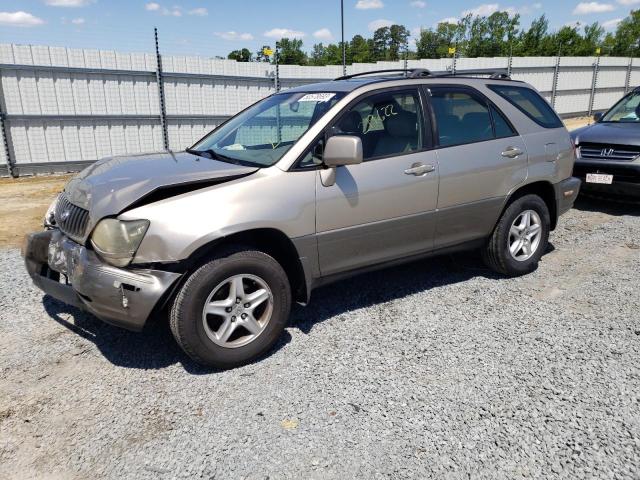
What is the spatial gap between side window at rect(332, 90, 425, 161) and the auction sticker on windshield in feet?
0.77

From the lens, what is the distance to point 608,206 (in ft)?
25.4

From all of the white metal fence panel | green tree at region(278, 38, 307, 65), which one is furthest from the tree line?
the white metal fence panel

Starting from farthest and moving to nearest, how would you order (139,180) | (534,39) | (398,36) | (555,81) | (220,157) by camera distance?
(398,36), (534,39), (555,81), (220,157), (139,180)

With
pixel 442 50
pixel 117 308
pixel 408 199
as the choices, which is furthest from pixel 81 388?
pixel 442 50

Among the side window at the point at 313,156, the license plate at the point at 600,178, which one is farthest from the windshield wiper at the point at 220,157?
the license plate at the point at 600,178

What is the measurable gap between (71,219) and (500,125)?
3.61 metres

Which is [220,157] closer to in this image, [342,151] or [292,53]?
[342,151]

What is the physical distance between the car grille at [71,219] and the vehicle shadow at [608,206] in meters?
7.01

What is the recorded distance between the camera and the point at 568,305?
4.19m

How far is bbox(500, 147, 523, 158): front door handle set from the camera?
446 cm

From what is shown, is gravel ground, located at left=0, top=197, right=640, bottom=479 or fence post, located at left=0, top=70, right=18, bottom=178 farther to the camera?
fence post, located at left=0, top=70, right=18, bottom=178

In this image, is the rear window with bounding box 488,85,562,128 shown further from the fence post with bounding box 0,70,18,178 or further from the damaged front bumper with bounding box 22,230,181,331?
the fence post with bounding box 0,70,18,178

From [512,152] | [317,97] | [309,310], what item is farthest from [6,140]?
[512,152]

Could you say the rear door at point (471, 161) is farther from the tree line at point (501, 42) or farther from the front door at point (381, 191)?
the tree line at point (501, 42)
